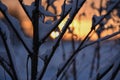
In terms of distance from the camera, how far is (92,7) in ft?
16.5

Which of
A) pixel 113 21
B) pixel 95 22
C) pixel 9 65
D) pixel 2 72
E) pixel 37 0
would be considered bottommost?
pixel 113 21

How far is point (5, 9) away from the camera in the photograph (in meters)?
1.11

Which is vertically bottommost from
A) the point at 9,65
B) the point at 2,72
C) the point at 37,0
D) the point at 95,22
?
the point at 2,72

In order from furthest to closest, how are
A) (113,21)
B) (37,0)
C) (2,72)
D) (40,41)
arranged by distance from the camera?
(113,21)
(2,72)
(40,41)
(37,0)

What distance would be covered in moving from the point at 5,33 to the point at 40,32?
125 millimetres

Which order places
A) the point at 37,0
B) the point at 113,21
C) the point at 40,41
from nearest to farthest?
the point at 37,0
the point at 40,41
the point at 113,21

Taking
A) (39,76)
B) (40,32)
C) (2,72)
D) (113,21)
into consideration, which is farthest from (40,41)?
(113,21)

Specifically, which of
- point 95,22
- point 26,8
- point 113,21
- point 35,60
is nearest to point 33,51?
point 35,60

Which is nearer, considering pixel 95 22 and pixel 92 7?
pixel 95 22

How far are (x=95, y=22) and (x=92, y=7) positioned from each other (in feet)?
12.6

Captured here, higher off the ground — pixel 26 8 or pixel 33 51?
pixel 26 8

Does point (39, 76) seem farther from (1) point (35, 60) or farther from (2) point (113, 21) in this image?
(2) point (113, 21)

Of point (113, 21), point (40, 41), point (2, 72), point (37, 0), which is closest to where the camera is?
point (37, 0)

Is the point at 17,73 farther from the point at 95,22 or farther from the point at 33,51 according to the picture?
the point at 95,22
